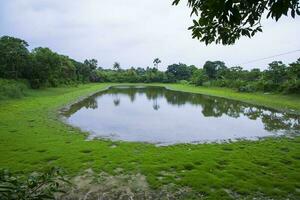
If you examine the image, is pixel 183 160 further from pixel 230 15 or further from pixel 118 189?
pixel 230 15

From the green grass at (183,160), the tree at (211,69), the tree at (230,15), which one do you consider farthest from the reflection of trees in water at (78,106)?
the tree at (211,69)

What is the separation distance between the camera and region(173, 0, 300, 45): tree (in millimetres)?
2916

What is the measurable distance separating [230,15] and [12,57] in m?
36.0

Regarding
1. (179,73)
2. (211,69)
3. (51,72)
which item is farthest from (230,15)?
(179,73)

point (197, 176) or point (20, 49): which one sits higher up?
point (20, 49)

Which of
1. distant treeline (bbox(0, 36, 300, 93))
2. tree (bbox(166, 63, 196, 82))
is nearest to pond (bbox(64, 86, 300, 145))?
distant treeline (bbox(0, 36, 300, 93))

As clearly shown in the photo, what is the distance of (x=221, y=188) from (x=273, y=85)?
1290 inches

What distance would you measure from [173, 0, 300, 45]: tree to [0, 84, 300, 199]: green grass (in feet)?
11.6

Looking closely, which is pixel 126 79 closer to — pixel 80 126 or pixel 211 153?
pixel 80 126

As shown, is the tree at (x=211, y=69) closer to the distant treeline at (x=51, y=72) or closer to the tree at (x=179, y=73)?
the distant treeline at (x=51, y=72)

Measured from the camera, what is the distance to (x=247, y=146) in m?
10.7

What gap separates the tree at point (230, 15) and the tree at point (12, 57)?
33676 millimetres

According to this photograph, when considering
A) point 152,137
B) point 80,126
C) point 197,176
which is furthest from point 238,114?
point 197,176

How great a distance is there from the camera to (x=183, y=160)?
28.3 feet
